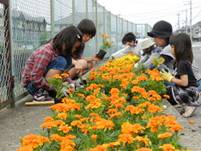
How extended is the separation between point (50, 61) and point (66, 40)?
0.36 m

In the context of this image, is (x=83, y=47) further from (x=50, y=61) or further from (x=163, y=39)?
(x=163, y=39)

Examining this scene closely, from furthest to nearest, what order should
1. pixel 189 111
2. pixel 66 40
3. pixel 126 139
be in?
pixel 189 111
pixel 66 40
pixel 126 139

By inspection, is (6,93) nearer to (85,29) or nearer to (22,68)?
(22,68)

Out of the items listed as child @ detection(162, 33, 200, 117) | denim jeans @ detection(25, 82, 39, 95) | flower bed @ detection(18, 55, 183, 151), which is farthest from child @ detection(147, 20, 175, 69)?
flower bed @ detection(18, 55, 183, 151)

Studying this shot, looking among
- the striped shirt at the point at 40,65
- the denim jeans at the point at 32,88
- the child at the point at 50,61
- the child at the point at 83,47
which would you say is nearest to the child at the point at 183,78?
the child at the point at 83,47

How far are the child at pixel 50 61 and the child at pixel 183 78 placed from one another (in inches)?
44.6

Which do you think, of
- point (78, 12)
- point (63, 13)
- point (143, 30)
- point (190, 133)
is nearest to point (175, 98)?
point (190, 133)

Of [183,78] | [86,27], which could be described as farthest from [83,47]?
[183,78]

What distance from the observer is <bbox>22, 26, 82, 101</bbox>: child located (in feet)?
18.5

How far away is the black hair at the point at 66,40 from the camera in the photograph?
5543 millimetres

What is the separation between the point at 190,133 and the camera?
416 cm

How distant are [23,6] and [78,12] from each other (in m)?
5.73

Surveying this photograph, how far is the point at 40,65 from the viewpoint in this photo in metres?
5.72

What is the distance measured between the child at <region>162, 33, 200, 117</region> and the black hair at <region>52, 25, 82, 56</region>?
3.62 feet
